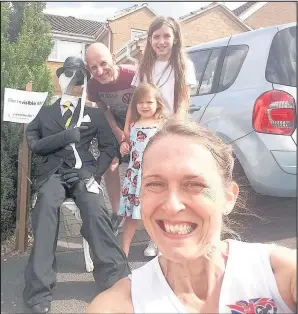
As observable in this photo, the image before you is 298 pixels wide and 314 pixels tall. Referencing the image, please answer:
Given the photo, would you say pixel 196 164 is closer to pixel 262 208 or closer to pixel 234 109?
pixel 234 109

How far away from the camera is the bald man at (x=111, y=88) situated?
241 centimetres

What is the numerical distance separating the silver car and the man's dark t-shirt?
1.46 ft

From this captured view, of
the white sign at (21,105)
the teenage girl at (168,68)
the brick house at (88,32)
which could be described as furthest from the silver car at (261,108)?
the white sign at (21,105)

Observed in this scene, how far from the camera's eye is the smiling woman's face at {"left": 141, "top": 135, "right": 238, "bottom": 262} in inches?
32.4

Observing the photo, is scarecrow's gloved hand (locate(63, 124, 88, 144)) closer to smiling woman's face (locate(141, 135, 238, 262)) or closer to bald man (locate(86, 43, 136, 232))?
bald man (locate(86, 43, 136, 232))

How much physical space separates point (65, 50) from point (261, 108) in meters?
1.13

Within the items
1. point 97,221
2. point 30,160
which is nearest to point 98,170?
point 97,221

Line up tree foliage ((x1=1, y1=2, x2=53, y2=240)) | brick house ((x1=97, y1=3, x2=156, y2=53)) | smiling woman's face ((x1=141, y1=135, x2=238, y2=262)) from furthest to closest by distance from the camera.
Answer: brick house ((x1=97, y1=3, x2=156, y2=53)) < tree foliage ((x1=1, y1=2, x2=53, y2=240)) < smiling woman's face ((x1=141, y1=135, x2=238, y2=262))

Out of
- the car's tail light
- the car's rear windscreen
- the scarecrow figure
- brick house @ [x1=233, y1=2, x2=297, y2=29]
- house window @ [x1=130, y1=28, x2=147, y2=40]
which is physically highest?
brick house @ [x1=233, y1=2, x2=297, y2=29]

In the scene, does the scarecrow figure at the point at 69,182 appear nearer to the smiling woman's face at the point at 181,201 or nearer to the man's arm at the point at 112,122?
the man's arm at the point at 112,122

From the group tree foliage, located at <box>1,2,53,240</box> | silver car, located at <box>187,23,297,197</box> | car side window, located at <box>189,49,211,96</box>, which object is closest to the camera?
tree foliage, located at <box>1,2,53,240</box>

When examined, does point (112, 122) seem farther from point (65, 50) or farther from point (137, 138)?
point (65, 50)

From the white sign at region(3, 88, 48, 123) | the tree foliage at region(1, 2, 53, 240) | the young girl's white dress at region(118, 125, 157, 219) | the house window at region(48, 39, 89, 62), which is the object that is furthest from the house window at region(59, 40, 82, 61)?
the young girl's white dress at region(118, 125, 157, 219)

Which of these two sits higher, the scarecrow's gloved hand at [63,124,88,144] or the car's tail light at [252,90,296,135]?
the car's tail light at [252,90,296,135]
